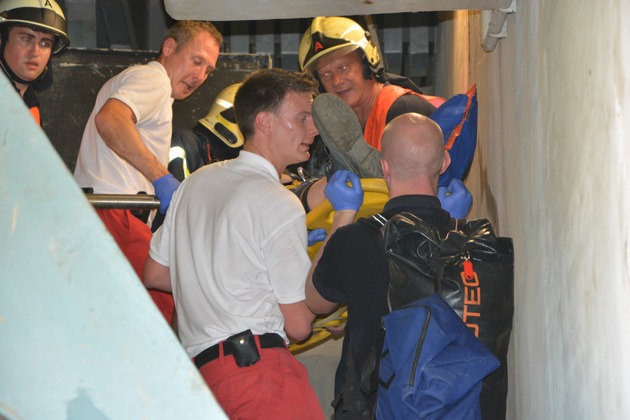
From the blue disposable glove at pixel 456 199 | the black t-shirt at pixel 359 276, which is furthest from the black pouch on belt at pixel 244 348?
the blue disposable glove at pixel 456 199

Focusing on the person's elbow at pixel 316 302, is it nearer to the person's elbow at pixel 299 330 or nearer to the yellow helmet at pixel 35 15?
the person's elbow at pixel 299 330

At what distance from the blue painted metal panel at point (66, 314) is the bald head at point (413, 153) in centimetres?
176

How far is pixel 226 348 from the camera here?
143 inches

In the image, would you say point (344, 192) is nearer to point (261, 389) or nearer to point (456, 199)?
point (456, 199)

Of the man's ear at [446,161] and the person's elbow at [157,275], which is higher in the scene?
the man's ear at [446,161]

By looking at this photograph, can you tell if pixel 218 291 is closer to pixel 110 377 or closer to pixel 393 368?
pixel 393 368

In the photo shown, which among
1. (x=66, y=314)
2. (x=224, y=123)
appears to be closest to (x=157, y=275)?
(x=66, y=314)

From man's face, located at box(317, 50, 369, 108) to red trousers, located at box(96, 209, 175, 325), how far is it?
1308mm

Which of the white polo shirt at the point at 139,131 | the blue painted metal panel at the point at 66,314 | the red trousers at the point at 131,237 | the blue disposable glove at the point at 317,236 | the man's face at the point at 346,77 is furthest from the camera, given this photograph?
the man's face at the point at 346,77

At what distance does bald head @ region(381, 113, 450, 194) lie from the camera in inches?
146

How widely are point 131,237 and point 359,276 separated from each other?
1743 mm

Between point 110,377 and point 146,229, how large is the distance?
2948 millimetres

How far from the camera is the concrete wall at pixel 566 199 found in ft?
6.97

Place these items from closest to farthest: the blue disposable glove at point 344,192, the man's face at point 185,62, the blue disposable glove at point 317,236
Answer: the blue disposable glove at point 344,192
the blue disposable glove at point 317,236
the man's face at point 185,62
